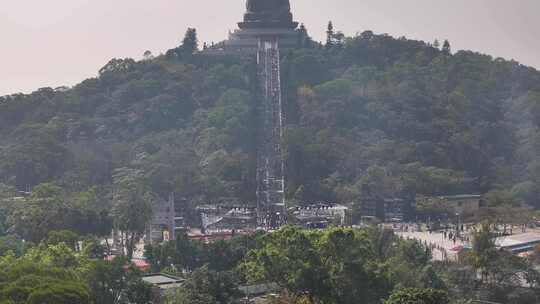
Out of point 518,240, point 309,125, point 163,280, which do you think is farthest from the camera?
point 309,125

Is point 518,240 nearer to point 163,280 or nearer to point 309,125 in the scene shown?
point 163,280

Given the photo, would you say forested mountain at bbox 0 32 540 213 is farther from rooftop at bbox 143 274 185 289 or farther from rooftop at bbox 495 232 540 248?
rooftop at bbox 143 274 185 289

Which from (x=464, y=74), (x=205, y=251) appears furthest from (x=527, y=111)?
(x=205, y=251)

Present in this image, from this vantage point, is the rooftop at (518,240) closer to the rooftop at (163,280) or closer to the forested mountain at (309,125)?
the forested mountain at (309,125)

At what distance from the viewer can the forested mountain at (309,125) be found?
7938cm

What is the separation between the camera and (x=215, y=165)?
81.2 metres

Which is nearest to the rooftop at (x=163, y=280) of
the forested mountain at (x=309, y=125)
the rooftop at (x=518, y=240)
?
the rooftop at (x=518, y=240)

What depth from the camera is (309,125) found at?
88250 millimetres

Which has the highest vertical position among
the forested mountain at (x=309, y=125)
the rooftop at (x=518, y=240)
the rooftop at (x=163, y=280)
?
the forested mountain at (x=309, y=125)

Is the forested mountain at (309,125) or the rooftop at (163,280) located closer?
the rooftop at (163,280)

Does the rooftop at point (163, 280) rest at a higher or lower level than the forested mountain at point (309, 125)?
lower

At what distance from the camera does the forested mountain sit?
79375mm

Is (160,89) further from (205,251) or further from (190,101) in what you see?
(205,251)

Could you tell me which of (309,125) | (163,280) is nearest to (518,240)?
(163,280)
